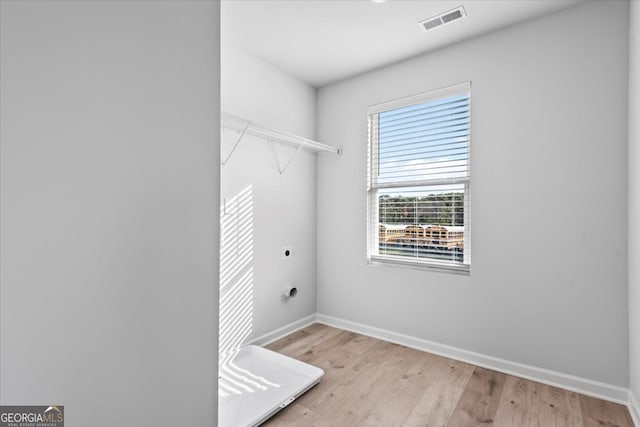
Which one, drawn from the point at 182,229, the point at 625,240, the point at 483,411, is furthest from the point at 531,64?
the point at 182,229

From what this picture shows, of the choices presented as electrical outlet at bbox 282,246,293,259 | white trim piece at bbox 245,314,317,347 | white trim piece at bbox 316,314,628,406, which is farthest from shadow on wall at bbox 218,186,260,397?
white trim piece at bbox 316,314,628,406

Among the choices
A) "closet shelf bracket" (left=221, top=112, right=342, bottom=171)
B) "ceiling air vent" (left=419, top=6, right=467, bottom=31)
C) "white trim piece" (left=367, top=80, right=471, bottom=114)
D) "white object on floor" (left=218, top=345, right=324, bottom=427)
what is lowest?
"white object on floor" (left=218, top=345, right=324, bottom=427)

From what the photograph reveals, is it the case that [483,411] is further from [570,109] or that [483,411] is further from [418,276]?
[570,109]

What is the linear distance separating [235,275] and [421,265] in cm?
154

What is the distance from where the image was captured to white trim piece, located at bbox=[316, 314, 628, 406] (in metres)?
1.89

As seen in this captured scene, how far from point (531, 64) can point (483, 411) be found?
2.25 meters

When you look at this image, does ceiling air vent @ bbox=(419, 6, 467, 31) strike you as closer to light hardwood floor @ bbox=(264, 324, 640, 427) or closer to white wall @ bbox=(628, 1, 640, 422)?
white wall @ bbox=(628, 1, 640, 422)

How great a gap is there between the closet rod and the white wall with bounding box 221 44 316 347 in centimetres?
8

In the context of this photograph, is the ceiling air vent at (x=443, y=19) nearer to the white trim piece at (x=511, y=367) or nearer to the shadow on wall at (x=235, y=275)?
the shadow on wall at (x=235, y=275)

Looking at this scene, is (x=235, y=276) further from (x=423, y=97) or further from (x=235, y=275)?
(x=423, y=97)

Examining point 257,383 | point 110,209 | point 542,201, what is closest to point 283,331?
point 257,383

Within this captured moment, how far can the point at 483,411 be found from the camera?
5.82 ft

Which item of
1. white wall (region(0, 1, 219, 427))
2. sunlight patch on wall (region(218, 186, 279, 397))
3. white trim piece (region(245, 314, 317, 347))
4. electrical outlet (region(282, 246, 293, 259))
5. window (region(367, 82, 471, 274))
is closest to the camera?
white wall (region(0, 1, 219, 427))

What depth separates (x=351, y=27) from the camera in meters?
2.24
